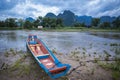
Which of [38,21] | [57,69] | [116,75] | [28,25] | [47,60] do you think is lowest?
[116,75]

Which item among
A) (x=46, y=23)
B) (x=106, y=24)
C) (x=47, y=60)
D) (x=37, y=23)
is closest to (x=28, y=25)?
(x=37, y=23)

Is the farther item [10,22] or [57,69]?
[10,22]

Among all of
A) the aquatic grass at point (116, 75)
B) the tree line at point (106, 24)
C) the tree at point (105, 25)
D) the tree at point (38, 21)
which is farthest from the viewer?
the tree at point (38, 21)

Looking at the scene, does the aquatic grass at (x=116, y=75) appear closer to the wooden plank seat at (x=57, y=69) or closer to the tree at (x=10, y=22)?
the wooden plank seat at (x=57, y=69)

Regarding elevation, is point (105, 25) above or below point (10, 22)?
below

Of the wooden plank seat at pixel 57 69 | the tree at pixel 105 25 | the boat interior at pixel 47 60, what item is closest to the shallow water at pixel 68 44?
the boat interior at pixel 47 60

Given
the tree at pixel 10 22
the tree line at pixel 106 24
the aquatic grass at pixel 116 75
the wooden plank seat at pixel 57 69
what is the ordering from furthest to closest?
the tree at pixel 10 22
the tree line at pixel 106 24
the aquatic grass at pixel 116 75
the wooden plank seat at pixel 57 69

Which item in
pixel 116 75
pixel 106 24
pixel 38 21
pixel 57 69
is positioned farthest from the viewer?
pixel 38 21

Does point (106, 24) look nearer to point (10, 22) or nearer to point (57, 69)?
point (10, 22)

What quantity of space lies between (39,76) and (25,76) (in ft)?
Answer: 2.23

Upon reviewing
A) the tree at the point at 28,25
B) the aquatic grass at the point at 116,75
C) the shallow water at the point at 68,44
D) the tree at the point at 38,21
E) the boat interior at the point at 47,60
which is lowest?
the aquatic grass at the point at 116,75

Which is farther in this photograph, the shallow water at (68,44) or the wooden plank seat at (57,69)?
the shallow water at (68,44)

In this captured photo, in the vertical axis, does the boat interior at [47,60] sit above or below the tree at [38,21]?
below

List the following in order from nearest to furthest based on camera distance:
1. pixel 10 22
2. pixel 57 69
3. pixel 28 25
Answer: pixel 57 69, pixel 28 25, pixel 10 22
